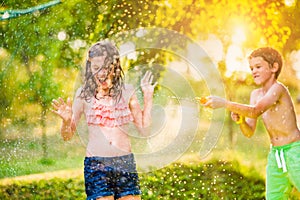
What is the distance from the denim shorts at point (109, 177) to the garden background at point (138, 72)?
0.60m

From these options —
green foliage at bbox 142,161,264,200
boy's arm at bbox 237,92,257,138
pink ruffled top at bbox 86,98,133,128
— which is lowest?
green foliage at bbox 142,161,264,200

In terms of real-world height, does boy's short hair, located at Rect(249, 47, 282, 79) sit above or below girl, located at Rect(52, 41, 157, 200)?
above

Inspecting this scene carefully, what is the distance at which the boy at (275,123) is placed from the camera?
181 cm

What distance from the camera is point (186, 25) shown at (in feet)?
8.16

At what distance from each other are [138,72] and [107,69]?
40 centimetres

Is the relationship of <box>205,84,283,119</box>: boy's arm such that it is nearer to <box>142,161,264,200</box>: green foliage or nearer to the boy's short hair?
the boy's short hair

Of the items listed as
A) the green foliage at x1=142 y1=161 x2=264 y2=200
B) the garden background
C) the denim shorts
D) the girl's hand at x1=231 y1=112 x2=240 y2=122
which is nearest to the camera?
the denim shorts

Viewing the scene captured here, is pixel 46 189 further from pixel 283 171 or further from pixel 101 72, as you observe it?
pixel 283 171

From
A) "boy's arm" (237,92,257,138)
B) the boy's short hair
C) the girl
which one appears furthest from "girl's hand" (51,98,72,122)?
the boy's short hair

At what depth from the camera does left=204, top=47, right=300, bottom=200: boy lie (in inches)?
71.4

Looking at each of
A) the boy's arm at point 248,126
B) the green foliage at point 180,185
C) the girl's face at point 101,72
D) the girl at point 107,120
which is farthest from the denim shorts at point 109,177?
the green foliage at point 180,185

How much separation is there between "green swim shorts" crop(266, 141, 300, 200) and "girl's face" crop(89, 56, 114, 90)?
19.2 inches

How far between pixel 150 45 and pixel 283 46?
47 centimetres

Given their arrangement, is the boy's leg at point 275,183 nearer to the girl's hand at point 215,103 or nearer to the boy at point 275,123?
the boy at point 275,123
